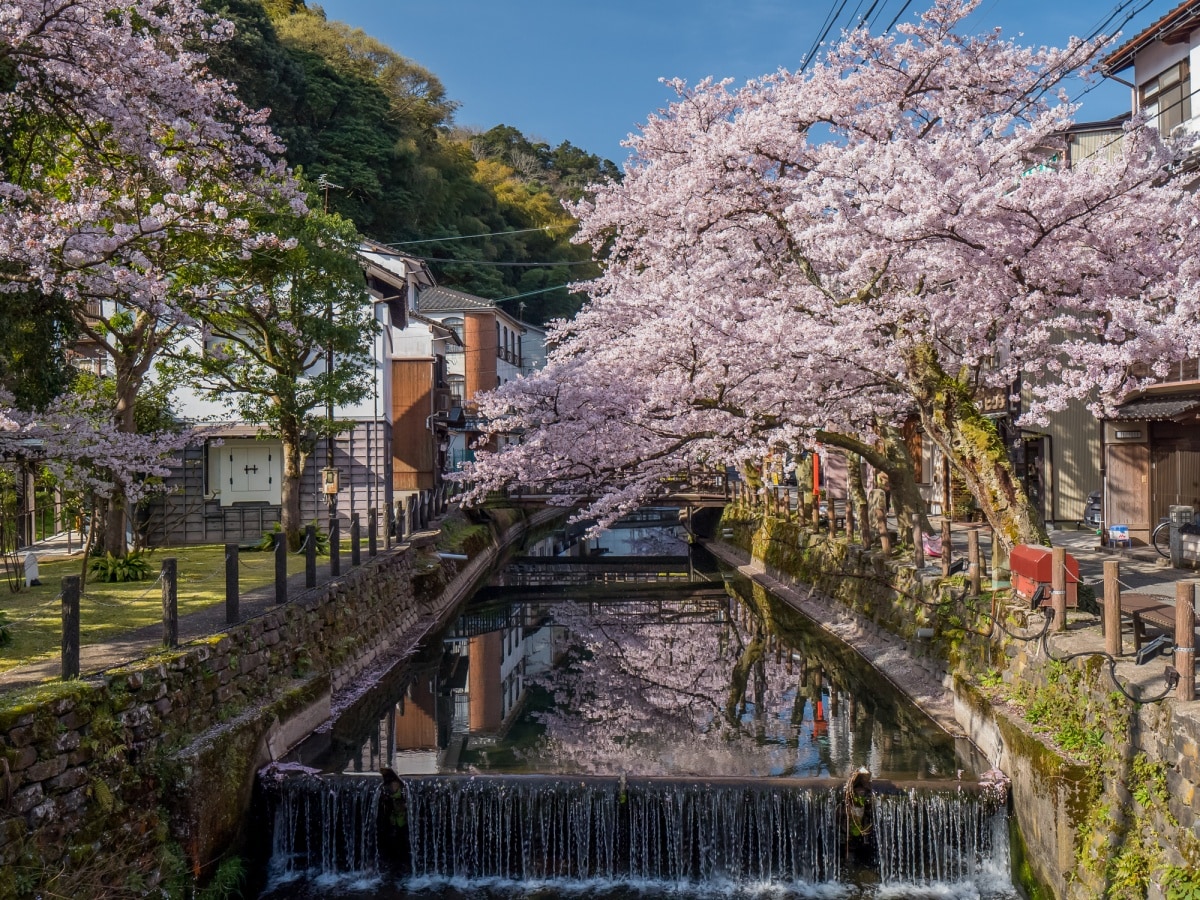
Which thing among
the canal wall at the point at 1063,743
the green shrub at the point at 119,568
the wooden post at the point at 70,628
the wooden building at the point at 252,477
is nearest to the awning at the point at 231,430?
the wooden building at the point at 252,477

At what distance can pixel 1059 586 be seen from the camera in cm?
1080

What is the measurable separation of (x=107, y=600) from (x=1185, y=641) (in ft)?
46.8


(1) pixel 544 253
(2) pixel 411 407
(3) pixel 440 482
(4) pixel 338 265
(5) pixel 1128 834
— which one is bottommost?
(5) pixel 1128 834

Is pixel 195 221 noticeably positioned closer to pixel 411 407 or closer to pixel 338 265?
pixel 338 265

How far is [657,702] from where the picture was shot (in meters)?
16.5

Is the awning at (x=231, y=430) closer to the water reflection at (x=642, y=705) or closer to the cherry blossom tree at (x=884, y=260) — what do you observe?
the water reflection at (x=642, y=705)

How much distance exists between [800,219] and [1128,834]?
31.7ft

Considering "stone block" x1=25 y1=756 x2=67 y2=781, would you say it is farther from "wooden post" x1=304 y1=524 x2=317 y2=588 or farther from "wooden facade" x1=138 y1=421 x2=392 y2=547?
"wooden facade" x1=138 y1=421 x2=392 y2=547

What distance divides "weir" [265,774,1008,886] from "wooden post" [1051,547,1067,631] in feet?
6.82

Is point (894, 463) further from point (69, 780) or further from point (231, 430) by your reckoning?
point (231, 430)

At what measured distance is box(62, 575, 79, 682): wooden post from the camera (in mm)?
8680

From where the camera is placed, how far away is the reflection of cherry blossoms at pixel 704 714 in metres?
12.9

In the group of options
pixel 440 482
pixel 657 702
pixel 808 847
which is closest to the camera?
pixel 808 847

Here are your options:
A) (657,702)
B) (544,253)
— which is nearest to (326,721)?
(657,702)
